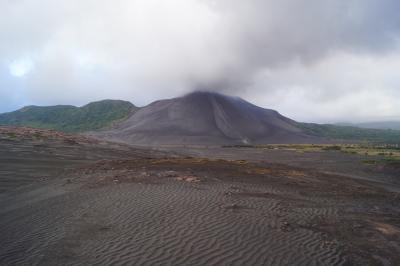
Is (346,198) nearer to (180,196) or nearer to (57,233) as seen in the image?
(180,196)

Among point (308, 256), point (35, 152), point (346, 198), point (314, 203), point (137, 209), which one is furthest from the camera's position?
point (35, 152)

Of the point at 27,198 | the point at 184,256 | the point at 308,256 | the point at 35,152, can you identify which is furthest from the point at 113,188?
the point at 35,152

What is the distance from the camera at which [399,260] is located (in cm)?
1016

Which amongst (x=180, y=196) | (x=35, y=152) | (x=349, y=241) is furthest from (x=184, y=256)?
(x=35, y=152)

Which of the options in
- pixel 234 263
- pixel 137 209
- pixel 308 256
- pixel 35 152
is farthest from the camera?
pixel 35 152

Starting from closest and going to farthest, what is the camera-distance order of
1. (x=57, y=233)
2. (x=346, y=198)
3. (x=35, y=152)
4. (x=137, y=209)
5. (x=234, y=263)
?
(x=234, y=263), (x=57, y=233), (x=137, y=209), (x=346, y=198), (x=35, y=152)

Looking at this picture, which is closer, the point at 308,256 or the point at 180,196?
the point at 308,256

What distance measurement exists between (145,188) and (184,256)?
10298 mm

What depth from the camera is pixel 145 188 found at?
19.2 m

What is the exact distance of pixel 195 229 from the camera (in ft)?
38.5

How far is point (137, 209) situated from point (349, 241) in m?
8.70

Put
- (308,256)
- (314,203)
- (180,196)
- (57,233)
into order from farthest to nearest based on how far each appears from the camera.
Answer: (314,203), (180,196), (57,233), (308,256)

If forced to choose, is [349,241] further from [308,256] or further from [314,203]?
[314,203]

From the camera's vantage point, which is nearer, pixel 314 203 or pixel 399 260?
pixel 399 260
